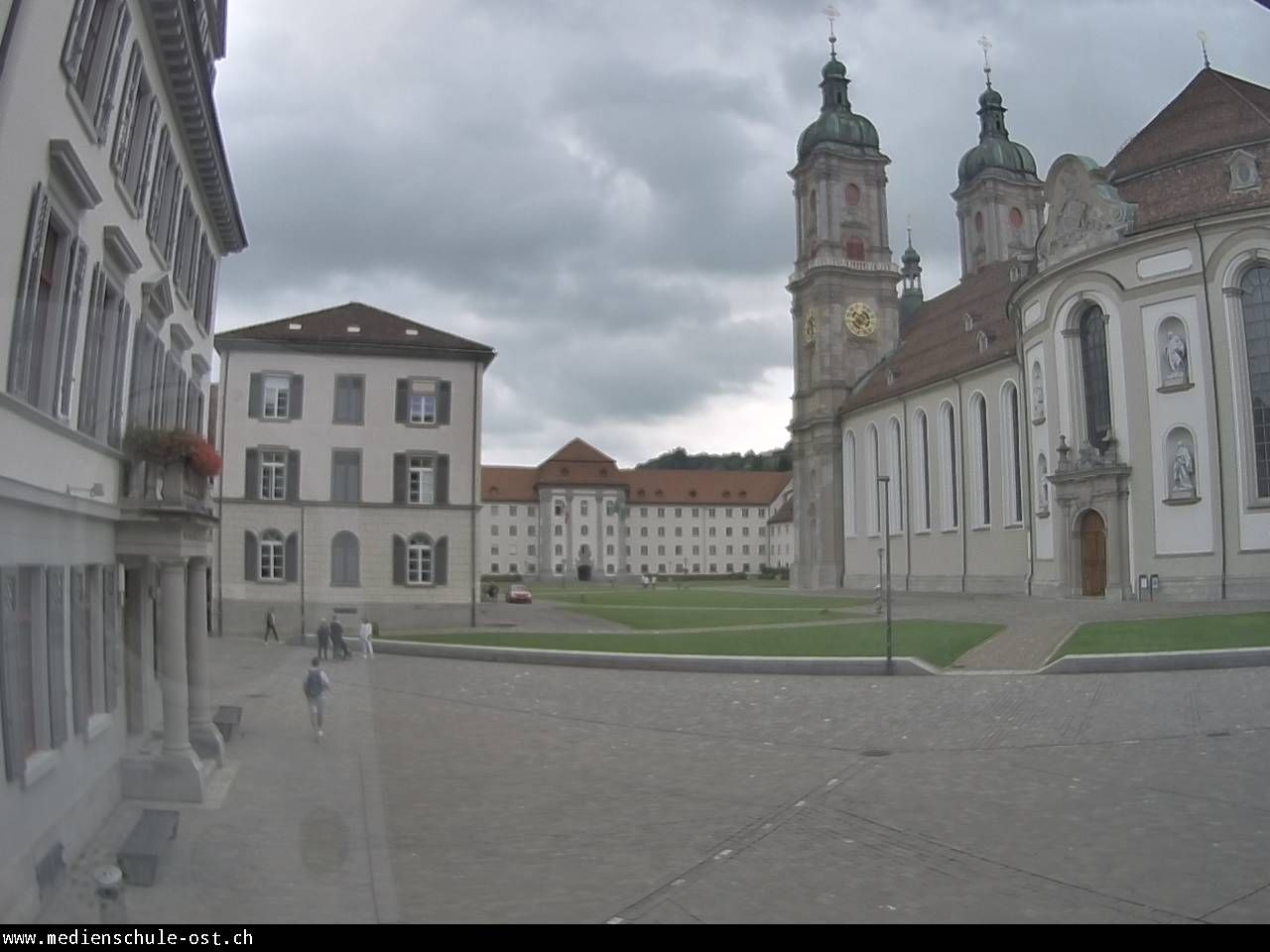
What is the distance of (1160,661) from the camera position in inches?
813

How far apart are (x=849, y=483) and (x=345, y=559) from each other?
58.7 meters

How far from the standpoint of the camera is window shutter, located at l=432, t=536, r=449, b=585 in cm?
1455

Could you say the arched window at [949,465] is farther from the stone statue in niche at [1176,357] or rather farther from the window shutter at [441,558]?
the window shutter at [441,558]

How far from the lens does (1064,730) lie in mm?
14820

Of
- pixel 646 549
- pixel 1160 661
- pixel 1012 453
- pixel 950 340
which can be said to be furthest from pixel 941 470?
pixel 646 549

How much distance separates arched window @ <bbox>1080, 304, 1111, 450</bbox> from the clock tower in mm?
29006

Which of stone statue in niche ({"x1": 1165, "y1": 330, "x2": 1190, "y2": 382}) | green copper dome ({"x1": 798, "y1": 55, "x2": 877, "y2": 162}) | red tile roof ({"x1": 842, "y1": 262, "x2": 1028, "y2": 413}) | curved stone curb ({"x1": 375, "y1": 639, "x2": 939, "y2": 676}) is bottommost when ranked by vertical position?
curved stone curb ({"x1": 375, "y1": 639, "x2": 939, "y2": 676})

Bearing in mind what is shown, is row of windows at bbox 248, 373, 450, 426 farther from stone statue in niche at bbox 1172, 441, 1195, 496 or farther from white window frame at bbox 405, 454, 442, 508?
stone statue in niche at bbox 1172, 441, 1195, 496

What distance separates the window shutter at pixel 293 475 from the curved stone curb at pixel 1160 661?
14784mm

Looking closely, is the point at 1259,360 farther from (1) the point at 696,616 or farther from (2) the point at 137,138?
(2) the point at 137,138

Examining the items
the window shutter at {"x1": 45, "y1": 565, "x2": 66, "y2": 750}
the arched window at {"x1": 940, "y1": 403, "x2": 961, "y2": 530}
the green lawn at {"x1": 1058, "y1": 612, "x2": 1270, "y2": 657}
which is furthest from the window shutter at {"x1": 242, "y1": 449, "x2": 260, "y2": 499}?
the arched window at {"x1": 940, "y1": 403, "x2": 961, "y2": 530}

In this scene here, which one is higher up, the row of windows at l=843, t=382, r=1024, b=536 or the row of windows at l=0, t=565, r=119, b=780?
the row of windows at l=843, t=382, r=1024, b=536

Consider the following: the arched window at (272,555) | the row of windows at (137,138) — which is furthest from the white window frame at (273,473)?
the row of windows at (137,138)
